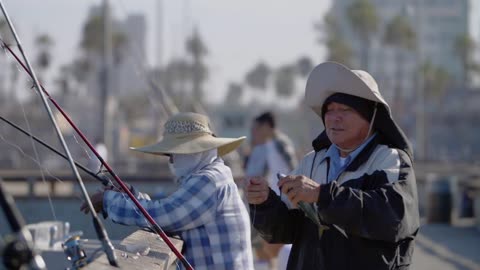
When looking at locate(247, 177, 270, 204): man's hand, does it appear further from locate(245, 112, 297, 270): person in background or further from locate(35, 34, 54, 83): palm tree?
locate(35, 34, 54, 83): palm tree

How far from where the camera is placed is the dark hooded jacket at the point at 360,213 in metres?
4.13

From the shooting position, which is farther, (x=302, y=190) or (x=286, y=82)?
(x=286, y=82)

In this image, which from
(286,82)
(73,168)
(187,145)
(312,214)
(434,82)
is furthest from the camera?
(286,82)

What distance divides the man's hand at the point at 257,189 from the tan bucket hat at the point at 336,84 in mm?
554

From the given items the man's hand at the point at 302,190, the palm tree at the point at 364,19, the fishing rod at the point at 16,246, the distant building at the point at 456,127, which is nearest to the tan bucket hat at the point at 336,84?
the man's hand at the point at 302,190

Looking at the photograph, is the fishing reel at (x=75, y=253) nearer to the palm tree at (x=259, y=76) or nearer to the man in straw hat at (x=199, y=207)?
the man in straw hat at (x=199, y=207)

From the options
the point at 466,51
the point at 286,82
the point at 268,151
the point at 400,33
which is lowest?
the point at 286,82

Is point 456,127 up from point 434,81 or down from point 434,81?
down

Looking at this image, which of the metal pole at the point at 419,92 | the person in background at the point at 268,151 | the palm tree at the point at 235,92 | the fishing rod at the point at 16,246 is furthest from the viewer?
the palm tree at the point at 235,92

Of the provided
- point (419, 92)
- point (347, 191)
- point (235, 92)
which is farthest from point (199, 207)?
point (235, 92)

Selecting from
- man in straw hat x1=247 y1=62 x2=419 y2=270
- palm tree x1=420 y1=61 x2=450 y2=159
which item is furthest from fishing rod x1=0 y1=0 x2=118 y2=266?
palm tree x1=420 y1=61 x2=450 y2=159

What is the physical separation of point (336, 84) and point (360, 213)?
80 cm

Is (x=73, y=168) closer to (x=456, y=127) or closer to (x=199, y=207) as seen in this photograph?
(x=199, y=207)

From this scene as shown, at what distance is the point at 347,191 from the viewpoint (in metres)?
4.14
